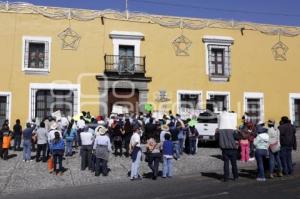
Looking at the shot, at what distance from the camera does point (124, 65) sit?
25828mm

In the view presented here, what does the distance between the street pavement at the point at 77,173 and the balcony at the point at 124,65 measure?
815 centimetres

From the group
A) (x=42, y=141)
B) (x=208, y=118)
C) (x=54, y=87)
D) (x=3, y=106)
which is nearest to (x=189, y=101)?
(x=208, y=118)

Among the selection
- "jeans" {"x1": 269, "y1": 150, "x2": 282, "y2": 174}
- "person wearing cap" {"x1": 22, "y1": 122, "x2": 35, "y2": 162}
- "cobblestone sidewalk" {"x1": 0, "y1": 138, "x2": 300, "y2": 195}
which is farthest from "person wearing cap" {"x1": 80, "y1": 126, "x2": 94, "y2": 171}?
"jeans" {"x1": 269, "y1": 150, "x2": 282, "y2": 174}

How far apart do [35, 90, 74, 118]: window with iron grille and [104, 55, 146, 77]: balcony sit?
2.66 m

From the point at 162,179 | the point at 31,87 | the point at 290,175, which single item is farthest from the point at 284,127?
the point at 31,87

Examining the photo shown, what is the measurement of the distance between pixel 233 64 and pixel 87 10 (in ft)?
31.8

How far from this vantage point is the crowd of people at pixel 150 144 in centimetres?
1343

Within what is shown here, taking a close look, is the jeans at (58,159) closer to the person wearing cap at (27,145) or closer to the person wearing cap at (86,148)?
the person wearing cap at (86,148)

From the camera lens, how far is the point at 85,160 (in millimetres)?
15820

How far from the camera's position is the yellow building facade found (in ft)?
80.5

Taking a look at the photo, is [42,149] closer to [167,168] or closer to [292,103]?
[167,168]

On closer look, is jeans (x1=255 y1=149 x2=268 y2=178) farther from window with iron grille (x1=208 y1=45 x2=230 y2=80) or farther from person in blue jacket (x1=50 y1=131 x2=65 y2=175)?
window with iron grille (x1=208 y1=45 x2=230 y2=80)

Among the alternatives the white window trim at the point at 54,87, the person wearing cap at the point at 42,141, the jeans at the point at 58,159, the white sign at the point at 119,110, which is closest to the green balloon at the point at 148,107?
the white sign at the point at 119,110

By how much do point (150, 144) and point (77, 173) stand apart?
290 cm
